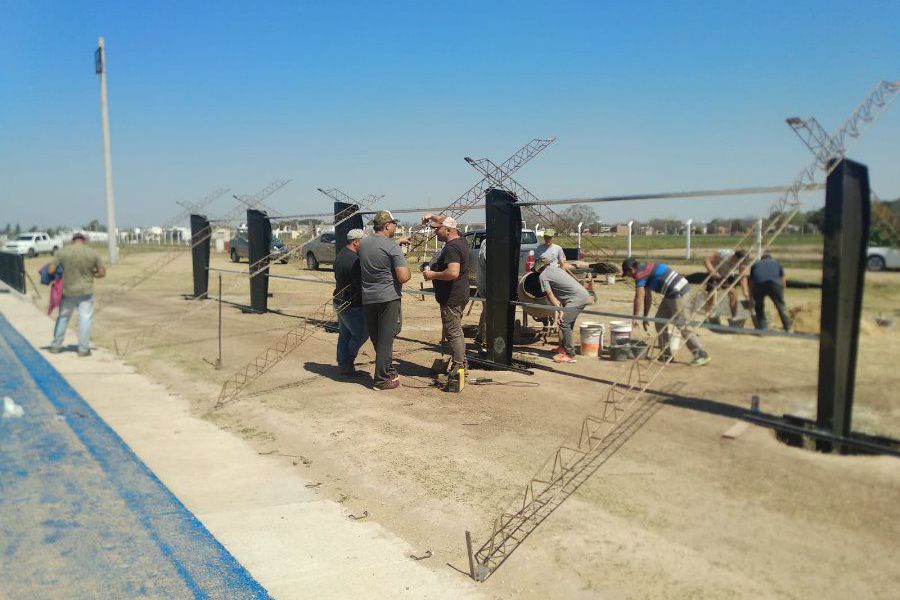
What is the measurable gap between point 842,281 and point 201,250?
47.7ft

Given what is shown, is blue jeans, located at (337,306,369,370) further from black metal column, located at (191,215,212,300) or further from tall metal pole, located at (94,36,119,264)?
tall metal pole, located at (94,36,119,264)

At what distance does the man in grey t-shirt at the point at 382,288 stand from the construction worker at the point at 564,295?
7.56 ft

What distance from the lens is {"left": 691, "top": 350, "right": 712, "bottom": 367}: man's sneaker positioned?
857 cm

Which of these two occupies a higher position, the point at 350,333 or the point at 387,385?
the point at 350,333

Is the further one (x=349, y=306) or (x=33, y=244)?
(x=33, y=244)

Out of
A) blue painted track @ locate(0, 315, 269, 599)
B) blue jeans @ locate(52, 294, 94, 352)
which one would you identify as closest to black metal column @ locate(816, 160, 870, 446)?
blue painted track @ locate(0, 315, 269, 599)

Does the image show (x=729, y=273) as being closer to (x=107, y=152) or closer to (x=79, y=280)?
(x=79, y=280)

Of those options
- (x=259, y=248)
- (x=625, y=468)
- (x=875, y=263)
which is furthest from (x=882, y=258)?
(x=259, y=248)

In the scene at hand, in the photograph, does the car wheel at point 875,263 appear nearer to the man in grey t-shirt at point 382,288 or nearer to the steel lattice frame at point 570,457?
the steel lattice frame at point 570,457

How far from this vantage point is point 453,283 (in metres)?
7.76

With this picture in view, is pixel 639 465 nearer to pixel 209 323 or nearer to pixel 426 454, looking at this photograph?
pixel 426 454

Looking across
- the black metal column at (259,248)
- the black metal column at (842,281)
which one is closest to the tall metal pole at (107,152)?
the black metal column at (259,248)

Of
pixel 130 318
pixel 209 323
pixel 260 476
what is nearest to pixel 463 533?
pixel 260 476

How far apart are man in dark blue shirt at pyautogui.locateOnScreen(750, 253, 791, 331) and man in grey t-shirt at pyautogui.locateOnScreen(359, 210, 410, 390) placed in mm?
3519
